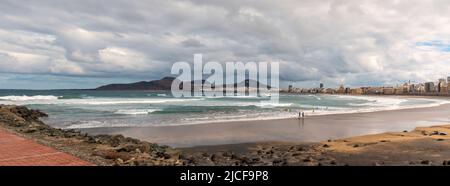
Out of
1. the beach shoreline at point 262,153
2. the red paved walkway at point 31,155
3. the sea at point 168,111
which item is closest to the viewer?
the red paved walkway at point 31,155

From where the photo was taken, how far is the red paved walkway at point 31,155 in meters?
6.77

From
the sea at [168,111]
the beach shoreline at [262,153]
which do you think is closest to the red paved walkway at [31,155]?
the beach shoreline at [262,153]

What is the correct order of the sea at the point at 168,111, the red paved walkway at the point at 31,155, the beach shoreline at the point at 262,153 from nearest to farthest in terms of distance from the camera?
the red paved walkway at the point at 31,155
the beach shoreline at the point at 262,153
the sea at the point at 168,111

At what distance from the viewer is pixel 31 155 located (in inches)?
294

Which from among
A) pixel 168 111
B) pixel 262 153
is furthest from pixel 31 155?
pixel 168 111

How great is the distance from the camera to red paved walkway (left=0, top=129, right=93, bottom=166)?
6.77 m

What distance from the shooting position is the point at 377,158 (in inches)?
403

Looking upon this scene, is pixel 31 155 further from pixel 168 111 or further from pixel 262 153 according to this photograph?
pixel 168 111

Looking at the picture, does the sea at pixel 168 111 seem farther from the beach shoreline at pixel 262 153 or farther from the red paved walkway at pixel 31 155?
the red paved walkway at pixel 31 155

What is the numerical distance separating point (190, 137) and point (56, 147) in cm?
723

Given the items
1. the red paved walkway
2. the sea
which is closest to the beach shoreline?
the red paved walkway

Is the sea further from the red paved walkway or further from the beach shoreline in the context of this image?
the red paved walkway
